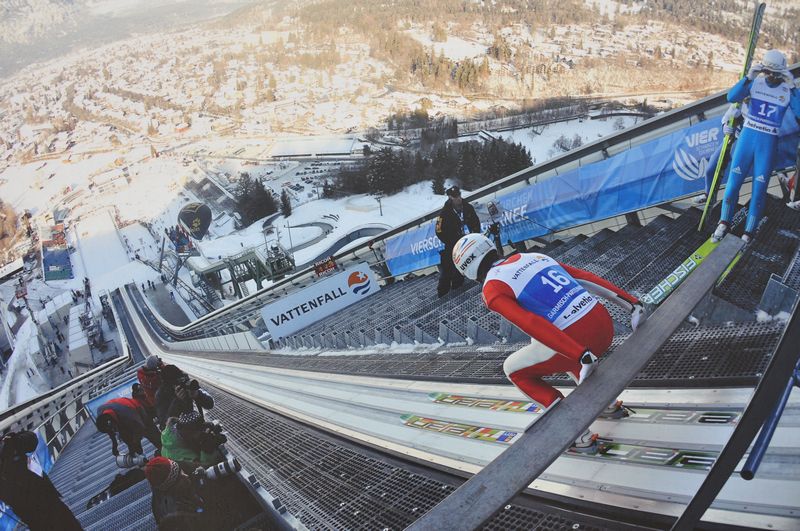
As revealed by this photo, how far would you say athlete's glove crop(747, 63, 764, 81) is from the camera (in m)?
5.48

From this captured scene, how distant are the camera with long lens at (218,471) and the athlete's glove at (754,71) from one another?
6.61 m

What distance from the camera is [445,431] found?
13.6 ft

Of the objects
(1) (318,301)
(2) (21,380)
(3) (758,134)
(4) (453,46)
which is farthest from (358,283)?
(4) (453,46)

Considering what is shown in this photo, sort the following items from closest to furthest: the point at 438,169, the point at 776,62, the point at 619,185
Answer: the point at 776,62
the point at 619,185
the point at 438,169

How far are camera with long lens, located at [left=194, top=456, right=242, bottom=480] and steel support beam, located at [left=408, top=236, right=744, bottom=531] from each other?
8.01ft

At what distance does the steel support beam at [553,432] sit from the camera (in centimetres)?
177

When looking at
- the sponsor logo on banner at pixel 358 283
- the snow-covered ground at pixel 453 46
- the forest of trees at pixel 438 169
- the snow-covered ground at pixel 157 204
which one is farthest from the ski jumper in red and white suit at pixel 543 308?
the snow-covered ground at pixel 453 46


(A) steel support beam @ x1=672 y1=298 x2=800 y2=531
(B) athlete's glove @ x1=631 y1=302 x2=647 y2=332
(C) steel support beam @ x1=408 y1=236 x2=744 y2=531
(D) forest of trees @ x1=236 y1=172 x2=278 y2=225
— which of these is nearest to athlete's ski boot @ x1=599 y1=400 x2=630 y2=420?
(B) athlete's glove @ x1=631 y1=302 x2=647 y2=332

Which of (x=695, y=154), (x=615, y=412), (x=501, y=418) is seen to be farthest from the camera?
(x=695, y=154)

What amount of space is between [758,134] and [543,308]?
14.4 ft

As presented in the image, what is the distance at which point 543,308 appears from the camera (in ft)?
10.3

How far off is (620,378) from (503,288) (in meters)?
0.92

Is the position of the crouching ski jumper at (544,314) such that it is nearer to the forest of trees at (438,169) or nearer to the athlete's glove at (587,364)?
the athlete's glove at (587,364)

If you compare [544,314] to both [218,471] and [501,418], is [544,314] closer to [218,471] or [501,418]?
[501,418]
